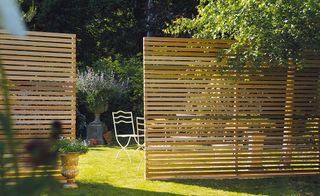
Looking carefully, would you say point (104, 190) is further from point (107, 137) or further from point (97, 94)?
point (97, 94)

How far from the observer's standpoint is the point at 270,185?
609 centimetres

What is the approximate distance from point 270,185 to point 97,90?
6294mm

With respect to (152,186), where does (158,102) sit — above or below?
above

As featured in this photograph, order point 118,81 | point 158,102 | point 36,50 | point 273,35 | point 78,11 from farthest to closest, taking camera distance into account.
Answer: point 78,11 → point 118,81 → point 158,102 → point 36,50 → point 273,35

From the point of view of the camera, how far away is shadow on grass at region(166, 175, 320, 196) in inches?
224

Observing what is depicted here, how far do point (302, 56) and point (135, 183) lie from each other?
2913 mm

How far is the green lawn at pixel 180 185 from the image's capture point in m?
5.59

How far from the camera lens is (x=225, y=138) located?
6.43 meters

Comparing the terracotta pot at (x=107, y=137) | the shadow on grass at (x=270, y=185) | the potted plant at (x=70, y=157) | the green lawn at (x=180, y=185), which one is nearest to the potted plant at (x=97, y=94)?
the terracotta pot at (x=107, y=137)

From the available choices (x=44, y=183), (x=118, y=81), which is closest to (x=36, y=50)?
(x=44, y=183)

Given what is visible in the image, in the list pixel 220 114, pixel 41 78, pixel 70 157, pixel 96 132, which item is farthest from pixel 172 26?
pixel 96 132

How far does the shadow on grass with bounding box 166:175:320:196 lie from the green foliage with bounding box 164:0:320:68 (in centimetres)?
162

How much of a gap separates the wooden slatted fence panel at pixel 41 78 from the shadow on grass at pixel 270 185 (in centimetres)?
189

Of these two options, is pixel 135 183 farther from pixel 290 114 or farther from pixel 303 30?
pixel 303 30
